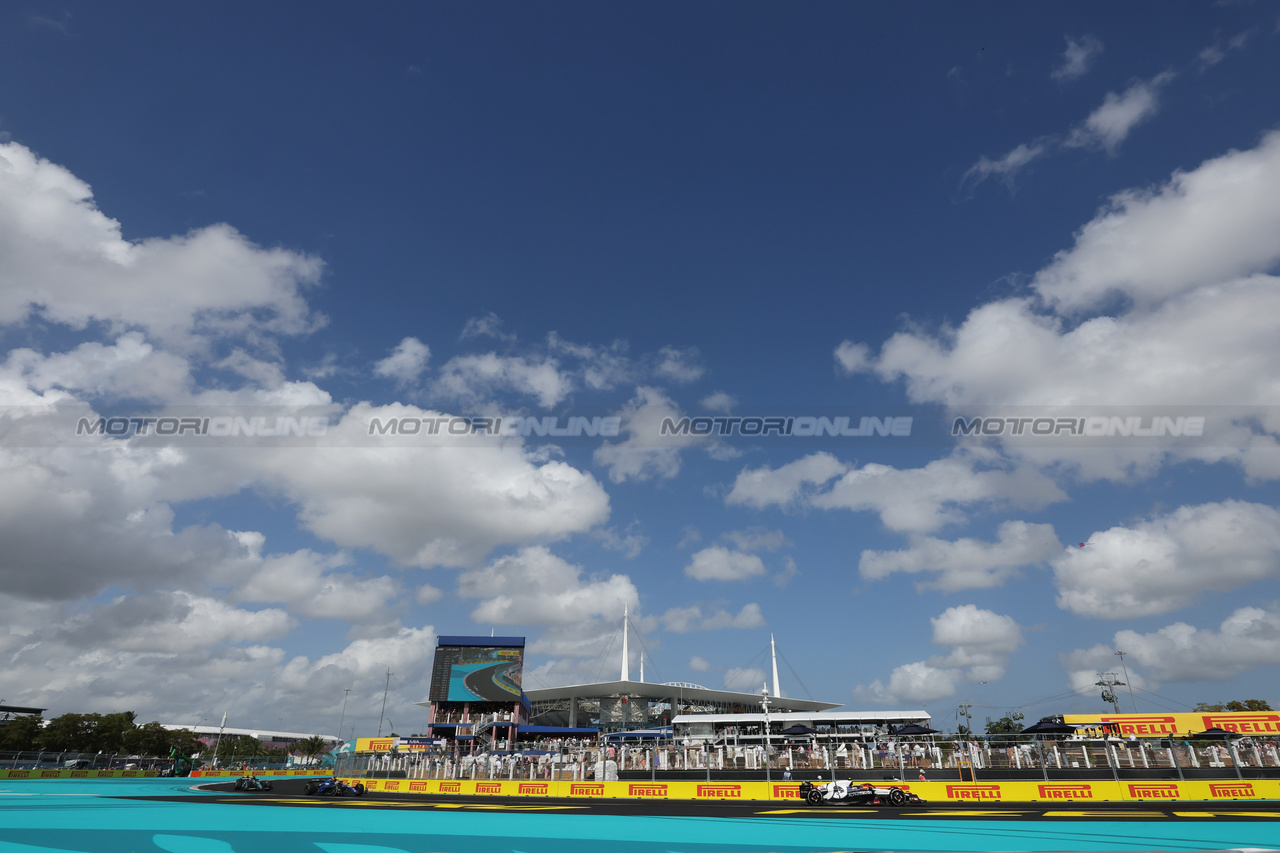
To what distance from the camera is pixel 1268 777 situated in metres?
29.7

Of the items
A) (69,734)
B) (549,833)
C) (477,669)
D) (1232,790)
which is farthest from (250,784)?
(69,734)

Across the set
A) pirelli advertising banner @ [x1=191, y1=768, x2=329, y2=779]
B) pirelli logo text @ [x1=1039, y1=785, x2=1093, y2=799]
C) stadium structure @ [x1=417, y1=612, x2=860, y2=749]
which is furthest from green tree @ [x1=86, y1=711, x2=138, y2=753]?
pirelli logo text @ [x1=1039, y1=785, x2=1093, y2=799]

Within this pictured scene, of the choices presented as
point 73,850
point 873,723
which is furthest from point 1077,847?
point 873,723

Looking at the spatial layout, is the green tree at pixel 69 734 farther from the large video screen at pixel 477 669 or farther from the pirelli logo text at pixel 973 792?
the pirelli logo text at pixel 973 792

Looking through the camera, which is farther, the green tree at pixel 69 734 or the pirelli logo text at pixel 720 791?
the green tree at pixel 69 734

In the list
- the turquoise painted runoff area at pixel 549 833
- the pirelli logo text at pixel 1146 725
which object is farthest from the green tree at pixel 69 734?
the pirelli logo text at pixel 1146 725

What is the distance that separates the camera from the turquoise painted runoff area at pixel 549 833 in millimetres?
18719

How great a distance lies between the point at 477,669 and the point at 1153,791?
77.5m

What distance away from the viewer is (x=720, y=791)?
37469mm

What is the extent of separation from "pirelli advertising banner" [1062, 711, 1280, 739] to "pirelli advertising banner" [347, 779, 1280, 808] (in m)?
37.7

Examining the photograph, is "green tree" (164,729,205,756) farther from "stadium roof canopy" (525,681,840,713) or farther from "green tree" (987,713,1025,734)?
"green tree" (987,713,1025,734)

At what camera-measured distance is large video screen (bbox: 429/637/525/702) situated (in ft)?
296

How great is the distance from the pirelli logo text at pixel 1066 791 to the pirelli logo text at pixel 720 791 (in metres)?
15.0

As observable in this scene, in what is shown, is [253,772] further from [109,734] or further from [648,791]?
[648,791]
